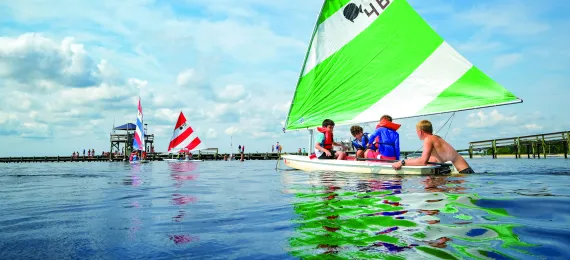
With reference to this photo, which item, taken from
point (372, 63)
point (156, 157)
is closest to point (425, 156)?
point (372, 63)

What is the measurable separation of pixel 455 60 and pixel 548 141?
35.5 m

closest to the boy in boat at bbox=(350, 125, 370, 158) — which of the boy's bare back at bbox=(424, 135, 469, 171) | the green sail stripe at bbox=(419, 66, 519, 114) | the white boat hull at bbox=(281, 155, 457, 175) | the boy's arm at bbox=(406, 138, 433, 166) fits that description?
the white boat hull at bbox=(281, 155, 457, 175)

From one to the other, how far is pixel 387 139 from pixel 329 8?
6.56 metres

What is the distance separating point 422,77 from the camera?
12.6m

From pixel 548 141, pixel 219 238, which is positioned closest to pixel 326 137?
pixel 219 238

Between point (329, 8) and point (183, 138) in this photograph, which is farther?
point (183, 138)

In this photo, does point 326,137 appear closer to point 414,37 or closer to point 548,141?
point 414,37

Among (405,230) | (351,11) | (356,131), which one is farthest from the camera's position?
(351,11)

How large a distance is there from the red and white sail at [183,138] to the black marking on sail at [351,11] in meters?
36.3

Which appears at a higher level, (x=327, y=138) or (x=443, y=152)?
(x=327, y=138)

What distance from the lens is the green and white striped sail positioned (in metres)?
11.9

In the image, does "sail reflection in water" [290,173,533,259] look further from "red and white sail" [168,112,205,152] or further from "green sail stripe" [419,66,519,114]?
"red and white sail" [168,112,205,152]

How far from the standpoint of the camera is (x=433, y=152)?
31.2 ft

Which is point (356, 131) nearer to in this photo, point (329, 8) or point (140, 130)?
point (329, 8)
